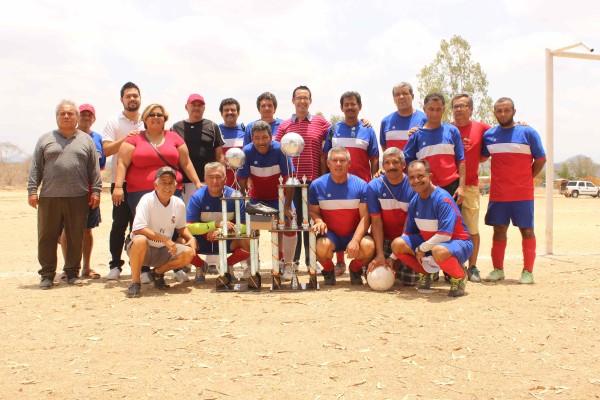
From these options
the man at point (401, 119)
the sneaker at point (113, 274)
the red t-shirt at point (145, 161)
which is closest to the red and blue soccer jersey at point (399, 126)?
the man at point (401, 119)

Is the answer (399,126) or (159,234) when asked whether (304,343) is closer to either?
(159,234)

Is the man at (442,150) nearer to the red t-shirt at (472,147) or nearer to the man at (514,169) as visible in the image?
the red t-shirt at (472,147)

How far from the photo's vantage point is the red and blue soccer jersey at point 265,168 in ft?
22.8

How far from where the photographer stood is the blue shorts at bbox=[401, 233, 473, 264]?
19.2 ft

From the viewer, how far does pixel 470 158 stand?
7113mm

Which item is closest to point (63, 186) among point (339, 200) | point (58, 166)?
point (58, 166)

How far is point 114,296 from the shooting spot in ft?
20.4

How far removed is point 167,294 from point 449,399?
3.81 meters

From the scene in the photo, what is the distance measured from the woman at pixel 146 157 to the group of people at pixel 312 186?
13mm

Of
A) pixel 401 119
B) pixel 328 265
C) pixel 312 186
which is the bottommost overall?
pixel 328 265

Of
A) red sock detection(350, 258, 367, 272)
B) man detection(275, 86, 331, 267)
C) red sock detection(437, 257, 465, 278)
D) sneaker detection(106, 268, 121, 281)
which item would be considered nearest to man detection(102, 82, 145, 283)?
sneaker detection(106, 268, 121, 281)

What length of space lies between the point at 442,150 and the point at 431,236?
117cm

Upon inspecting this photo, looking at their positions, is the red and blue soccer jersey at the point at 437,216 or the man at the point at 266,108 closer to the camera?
the red and blue soccer jersey at the point at 437,216

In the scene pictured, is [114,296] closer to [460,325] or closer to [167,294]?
[167,294]
